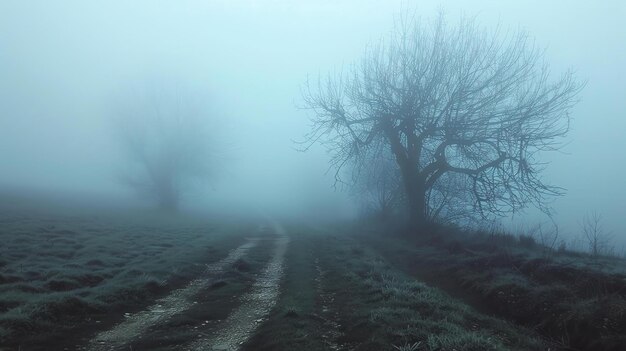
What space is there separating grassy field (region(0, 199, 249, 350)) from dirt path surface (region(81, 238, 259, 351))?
45cm

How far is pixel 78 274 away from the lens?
13.7m

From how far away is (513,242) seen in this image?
21.0 metres

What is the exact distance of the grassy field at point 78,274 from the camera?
9.04 metres

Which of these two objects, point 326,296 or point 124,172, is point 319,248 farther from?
point 124,172

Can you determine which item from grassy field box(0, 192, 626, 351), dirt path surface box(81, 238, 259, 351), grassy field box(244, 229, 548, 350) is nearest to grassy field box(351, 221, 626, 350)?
grassy field box(0, 192, 626, 351)

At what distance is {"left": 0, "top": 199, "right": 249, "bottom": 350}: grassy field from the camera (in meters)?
9.04

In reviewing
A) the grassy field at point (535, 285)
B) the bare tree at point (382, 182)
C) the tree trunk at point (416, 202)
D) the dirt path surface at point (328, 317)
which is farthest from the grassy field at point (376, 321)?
the bare tree at point (382, 182)

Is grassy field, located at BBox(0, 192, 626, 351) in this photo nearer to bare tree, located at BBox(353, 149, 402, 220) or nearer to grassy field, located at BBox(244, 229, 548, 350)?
grassy field, located at BBox(244, 229, 548, 350)

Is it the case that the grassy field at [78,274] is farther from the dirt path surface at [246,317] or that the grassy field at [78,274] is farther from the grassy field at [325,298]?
the dirt path surface at [246,317]

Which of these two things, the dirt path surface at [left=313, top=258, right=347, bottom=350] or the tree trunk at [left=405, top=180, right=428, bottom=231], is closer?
the dirt path surface at [left=313, top=258, right=347, bottom=350]

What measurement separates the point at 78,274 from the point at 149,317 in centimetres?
511

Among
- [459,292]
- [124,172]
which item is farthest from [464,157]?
[124,172]

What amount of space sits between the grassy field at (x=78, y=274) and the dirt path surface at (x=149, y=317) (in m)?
0.45

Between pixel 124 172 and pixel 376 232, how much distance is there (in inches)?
1632
